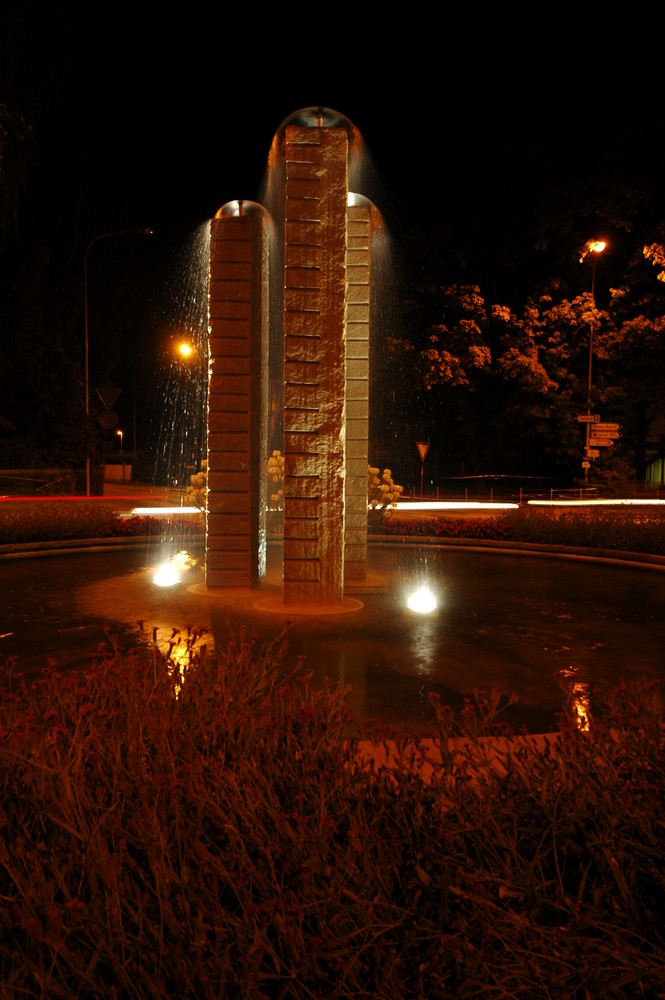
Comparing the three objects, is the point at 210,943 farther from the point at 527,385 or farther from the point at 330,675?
the point at 527,385

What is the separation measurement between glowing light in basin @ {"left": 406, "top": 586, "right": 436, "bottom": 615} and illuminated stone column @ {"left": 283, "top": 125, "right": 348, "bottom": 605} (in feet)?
4.17

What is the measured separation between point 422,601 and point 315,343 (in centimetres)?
360

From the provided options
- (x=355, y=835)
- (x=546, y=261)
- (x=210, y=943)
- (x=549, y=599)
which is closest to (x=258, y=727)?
(x=355, y=835)

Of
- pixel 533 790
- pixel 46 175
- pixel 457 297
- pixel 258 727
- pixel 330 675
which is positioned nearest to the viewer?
pixel 533 790

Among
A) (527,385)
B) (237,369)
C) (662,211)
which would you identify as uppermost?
(662,211)

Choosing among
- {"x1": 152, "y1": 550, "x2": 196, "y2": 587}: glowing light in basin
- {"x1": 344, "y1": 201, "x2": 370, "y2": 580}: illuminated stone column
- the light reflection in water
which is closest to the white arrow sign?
{"x1": 344, "y1": 201, "x2": 370, "y2": 580}: illuminated stone column

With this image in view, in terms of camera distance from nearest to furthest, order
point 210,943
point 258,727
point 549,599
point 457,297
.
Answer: point 210,943 → point 258,727 → point 549,599 → point 457,297

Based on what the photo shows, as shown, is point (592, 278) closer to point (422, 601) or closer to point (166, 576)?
point (166, 576)

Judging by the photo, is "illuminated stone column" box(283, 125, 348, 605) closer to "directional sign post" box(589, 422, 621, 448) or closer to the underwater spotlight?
the underwater spotlight

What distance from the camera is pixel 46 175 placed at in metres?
38.1

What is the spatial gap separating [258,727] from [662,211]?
3924cm

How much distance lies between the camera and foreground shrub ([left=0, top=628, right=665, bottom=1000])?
278 centimetres

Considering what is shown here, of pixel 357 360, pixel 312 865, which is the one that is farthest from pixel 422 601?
pixel 312 865

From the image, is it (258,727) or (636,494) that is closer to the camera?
(258,727)
